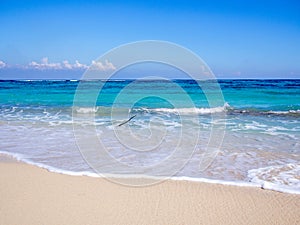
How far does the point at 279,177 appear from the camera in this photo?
4957mm

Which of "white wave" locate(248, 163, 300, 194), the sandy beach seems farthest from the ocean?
the sandy beach

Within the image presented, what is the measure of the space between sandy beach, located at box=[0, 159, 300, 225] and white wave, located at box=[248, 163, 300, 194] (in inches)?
8.6

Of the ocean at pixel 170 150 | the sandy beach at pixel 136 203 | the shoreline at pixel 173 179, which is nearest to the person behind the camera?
the sandy beach at pixel 136 203

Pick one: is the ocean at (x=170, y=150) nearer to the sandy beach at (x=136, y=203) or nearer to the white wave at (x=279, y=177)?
the white wave at (x=279, y=177)

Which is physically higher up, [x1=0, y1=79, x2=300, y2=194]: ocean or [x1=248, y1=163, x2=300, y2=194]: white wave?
[x1=248, y1=163, x2=300, y2=194]: white wave

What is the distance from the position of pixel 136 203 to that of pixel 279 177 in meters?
2.57

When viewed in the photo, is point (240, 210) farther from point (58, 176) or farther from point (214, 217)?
point (58, 176)

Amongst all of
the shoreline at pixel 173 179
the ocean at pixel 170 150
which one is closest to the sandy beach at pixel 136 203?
the shoreline at pixel 173 179

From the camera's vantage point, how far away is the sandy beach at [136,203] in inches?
139

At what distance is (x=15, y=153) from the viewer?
260 inches

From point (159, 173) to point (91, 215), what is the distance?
6.47ft

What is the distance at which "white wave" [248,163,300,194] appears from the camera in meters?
4.41

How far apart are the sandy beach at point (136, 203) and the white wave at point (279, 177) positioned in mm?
217

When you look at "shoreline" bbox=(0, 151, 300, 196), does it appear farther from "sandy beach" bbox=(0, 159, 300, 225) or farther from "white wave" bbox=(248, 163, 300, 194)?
"sandy beach" bbox=(0, 159, 300, 225)
